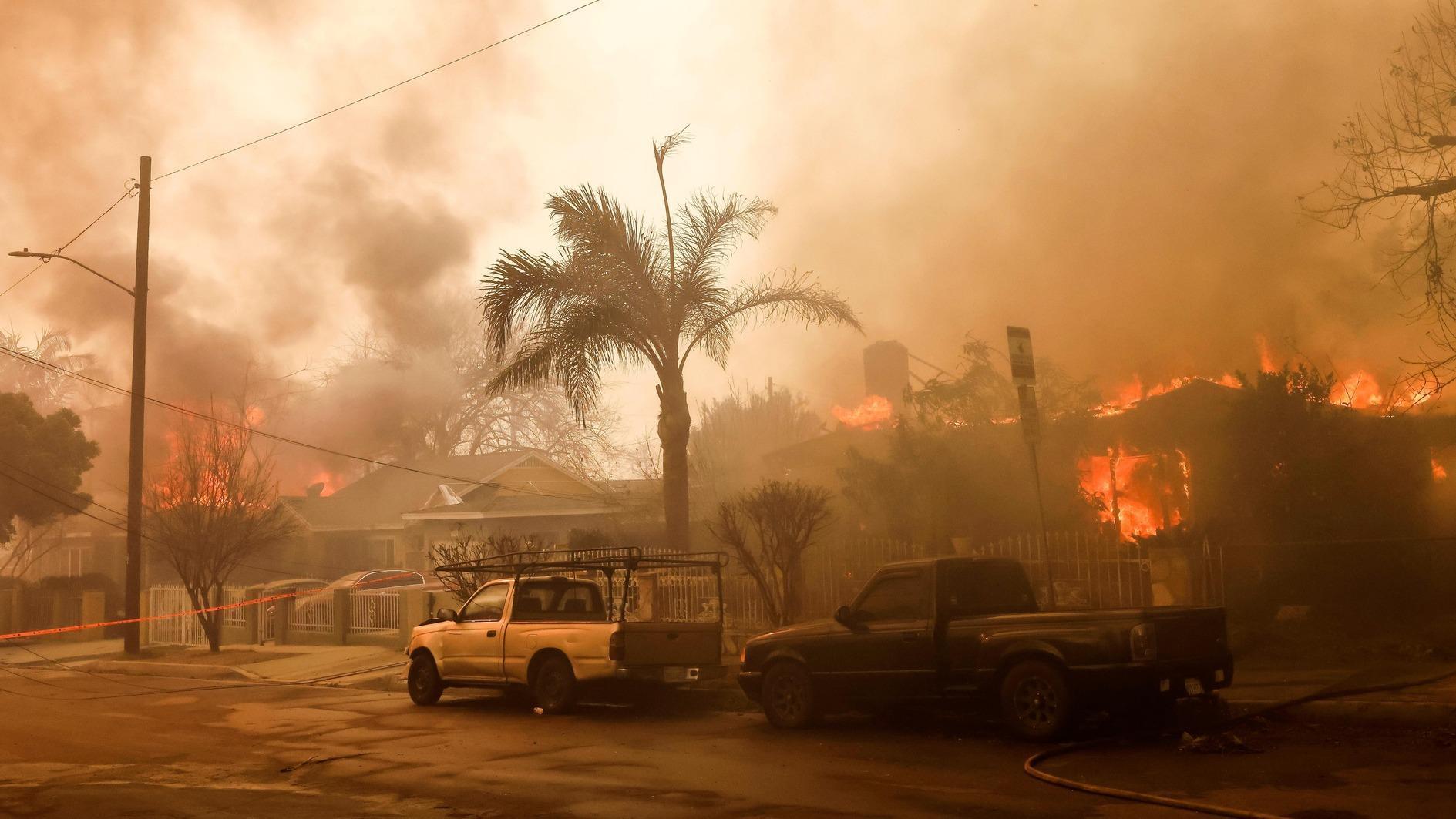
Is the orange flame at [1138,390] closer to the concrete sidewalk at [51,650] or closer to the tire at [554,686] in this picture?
the tire at [554,686]

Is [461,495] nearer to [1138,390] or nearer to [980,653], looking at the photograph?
[1138,390]

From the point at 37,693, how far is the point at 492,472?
21703 millimetres

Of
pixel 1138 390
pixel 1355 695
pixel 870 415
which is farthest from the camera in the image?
pixel 870 415

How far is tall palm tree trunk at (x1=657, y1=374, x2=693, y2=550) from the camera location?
19.2m

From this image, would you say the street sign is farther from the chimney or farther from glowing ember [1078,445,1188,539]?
the chimney

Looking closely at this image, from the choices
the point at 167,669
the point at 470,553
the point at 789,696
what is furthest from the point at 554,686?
Answer: the point at 167,669

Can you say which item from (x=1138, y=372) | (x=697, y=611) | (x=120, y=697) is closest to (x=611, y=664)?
(x=697, y=611)

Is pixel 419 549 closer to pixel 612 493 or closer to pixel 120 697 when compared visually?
pixel 612 493

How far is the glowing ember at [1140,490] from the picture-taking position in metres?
22.9

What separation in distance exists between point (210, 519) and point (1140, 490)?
59.0 feet

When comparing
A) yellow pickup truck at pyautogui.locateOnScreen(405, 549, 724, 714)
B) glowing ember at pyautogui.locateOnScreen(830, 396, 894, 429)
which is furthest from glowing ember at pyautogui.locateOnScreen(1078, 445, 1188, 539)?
yellow pickup truck at pyautogui.locateOnScreen(405, 549, 724, 714)

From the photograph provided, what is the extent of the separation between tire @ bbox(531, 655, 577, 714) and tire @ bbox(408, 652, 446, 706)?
5.76 ft

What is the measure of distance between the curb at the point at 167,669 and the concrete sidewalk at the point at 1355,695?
14.5m

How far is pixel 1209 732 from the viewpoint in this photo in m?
9.09
